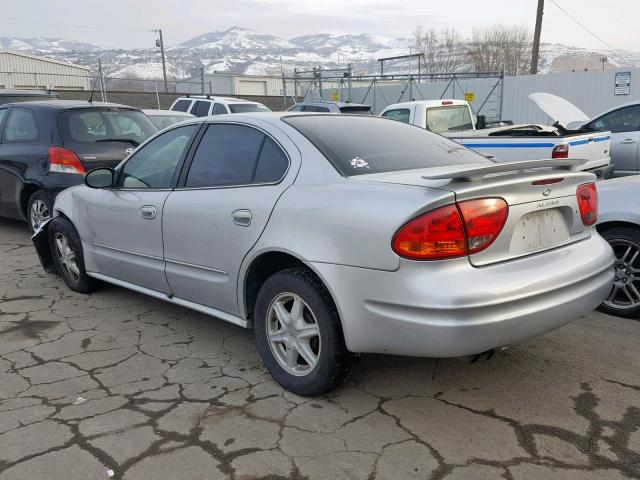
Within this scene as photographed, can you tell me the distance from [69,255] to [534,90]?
21.3 m

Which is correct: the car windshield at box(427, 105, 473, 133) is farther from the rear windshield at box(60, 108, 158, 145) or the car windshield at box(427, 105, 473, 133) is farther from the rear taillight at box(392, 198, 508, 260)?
the rear taillight at box(392, 198, 508, 260)

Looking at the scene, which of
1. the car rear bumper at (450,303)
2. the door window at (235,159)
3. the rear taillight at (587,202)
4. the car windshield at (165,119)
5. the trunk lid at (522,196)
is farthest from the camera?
the car windshield at (165,119)

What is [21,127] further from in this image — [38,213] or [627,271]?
[627,271]

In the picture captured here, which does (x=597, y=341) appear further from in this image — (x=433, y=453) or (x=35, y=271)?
(x=35, y=271)

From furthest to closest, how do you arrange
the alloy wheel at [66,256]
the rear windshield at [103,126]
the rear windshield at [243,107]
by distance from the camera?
the rear windshield at [243,107]
the rear windshield at [103,126]
the alloy wheel at [66,256]

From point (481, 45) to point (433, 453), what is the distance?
196ft

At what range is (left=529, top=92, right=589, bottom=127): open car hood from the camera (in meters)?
9.30

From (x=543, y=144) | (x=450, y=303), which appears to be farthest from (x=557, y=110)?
(x=450, y=303)

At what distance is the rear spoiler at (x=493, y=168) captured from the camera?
2764 mm

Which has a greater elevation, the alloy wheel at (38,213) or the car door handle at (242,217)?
the car door handle at (242,217)

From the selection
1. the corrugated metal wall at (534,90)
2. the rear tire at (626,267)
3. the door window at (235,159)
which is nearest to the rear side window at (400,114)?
the rear tire at (626,267)

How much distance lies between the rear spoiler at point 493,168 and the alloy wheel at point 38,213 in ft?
17.0

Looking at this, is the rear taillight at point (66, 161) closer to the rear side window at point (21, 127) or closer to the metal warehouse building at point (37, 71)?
the rear side window at point (21, 127)

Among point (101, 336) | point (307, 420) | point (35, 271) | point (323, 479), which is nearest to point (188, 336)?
point (101, 336)
